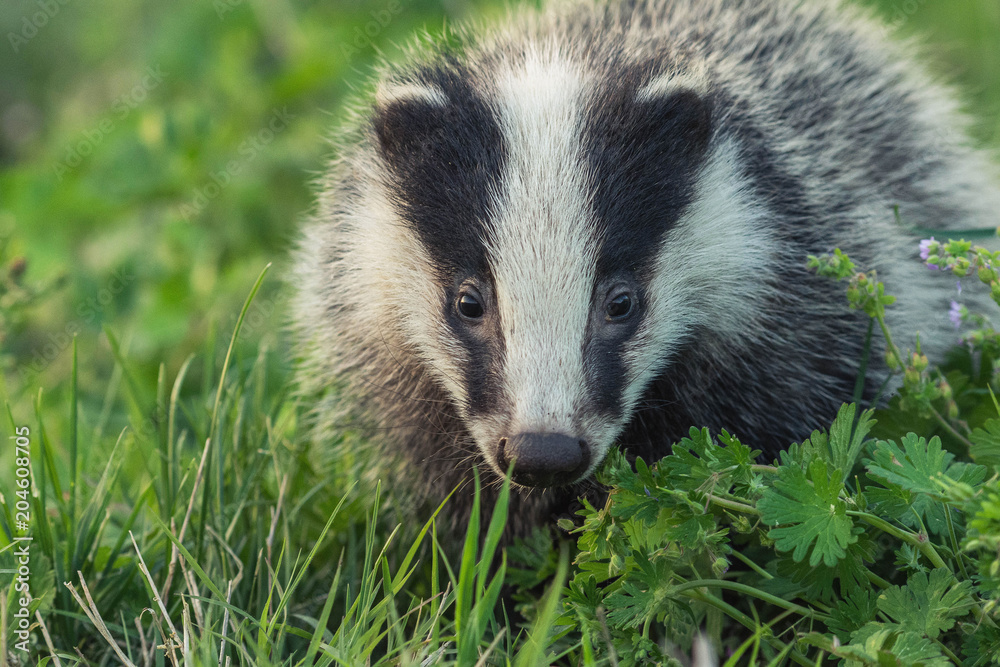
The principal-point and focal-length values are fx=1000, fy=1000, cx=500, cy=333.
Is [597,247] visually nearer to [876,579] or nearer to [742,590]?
[742,590]

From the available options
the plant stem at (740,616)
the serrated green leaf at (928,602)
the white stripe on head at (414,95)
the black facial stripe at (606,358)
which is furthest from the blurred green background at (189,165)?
the serrated green leaf at (928,602)

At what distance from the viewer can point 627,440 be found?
3.57m

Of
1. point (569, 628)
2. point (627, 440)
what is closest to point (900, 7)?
point (627, 440)

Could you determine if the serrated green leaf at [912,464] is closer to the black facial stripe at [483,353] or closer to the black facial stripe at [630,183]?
the black facial stripe at [630,183]

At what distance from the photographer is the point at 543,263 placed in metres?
3.02

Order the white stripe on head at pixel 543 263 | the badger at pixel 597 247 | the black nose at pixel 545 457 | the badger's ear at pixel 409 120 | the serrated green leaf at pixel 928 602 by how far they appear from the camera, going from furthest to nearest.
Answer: the badger's ear at pixel 409 120
the badger at pixel 597 247
the white stripe on head at pixel 543 263
the black nose at pixel 545 457
the serrated green leaf at pixel 928 602

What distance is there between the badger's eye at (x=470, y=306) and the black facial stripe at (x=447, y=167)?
0.26 ft

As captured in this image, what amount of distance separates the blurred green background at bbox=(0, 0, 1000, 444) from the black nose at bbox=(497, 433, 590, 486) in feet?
6.57

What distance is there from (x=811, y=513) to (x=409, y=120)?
73.5 inches

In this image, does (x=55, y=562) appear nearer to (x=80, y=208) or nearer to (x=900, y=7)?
(x=80, y=208)

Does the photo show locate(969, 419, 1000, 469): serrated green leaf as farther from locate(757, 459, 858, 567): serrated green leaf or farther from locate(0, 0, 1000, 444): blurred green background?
locate(0, 0, 1000, 444): blurred green background

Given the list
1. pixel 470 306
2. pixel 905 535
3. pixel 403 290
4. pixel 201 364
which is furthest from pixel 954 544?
pixel 201 364

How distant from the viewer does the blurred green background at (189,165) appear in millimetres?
5348

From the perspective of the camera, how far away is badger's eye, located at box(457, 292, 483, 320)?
3.20 meters
